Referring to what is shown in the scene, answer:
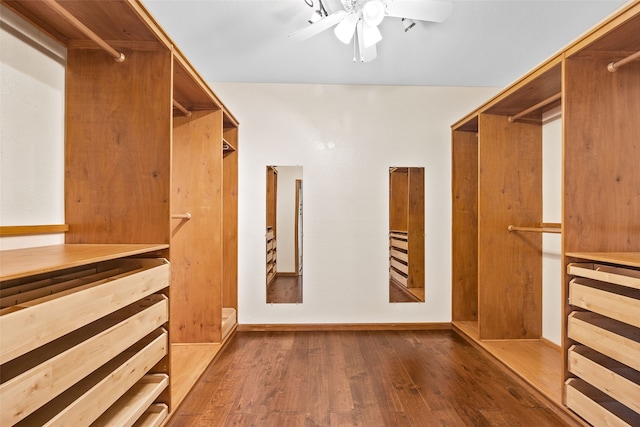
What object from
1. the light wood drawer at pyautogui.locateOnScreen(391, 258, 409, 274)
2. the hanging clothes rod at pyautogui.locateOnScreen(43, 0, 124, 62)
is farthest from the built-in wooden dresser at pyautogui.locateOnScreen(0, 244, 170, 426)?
the light wood drawer at pyautogui.locateOnScreen(391, 258, 409, 274)

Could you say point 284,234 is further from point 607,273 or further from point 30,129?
point 607,273

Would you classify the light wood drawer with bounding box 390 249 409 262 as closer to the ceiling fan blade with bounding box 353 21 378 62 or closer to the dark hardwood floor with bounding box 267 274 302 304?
the dark hardwood floor with bounding box 267 274 302 304

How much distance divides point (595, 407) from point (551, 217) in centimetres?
166

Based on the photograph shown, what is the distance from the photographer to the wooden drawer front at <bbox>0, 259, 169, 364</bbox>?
3.10 ft

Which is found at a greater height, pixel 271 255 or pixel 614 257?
pixel 614 257

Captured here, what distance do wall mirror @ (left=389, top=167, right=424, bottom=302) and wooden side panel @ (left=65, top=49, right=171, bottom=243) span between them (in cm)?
234

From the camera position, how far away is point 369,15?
2.00 metres

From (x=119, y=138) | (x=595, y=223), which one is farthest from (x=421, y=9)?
(x=119, y=138)

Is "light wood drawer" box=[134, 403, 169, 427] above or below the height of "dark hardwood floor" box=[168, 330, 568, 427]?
above

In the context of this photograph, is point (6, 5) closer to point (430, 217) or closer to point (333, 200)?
point (333, 200)

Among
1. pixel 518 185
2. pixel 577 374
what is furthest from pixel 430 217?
pixel 577 374

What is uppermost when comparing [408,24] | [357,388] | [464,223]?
[408,24]

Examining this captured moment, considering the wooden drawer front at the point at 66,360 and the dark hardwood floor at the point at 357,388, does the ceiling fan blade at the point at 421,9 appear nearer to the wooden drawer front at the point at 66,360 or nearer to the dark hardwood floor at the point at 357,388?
the wooden drawer front at the point at 66,360

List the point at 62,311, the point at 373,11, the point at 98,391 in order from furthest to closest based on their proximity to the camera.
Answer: the point at 373,11, the point at 98,391, the point at 62,311
